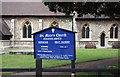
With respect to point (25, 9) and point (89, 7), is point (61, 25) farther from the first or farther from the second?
point (89, 7)

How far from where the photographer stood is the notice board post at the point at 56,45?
29.9 ft

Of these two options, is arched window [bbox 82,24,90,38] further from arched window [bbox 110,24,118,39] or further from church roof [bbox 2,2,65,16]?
church roof [bbox 2,2,65,16]

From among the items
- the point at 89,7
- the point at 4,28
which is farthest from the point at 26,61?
the point at 4,28

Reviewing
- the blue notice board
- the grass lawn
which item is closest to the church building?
the grass lawn

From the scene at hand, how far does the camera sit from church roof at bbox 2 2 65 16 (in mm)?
43062

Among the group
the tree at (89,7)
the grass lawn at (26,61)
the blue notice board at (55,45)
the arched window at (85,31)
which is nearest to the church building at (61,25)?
the arched window at (85,31)

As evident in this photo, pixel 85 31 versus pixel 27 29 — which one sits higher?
pixel 27 29

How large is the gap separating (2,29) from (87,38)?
11674 millimetres

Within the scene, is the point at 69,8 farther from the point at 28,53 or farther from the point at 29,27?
the point at 29,27

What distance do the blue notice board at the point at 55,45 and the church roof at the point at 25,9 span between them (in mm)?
33485

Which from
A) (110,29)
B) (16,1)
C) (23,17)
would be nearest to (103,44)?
A: (110,29)

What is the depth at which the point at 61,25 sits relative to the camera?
43.3m

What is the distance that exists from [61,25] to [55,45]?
34.2m

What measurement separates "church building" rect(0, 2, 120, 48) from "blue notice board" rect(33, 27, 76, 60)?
33.2 metres
